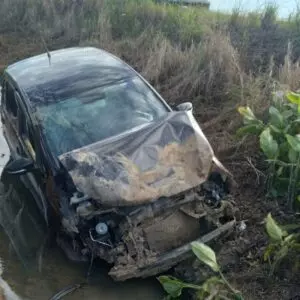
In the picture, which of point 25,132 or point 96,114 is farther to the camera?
point 25,132

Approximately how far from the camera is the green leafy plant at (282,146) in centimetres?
567

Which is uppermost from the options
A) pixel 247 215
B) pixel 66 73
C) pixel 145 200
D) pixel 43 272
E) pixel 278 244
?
pixel 66 73

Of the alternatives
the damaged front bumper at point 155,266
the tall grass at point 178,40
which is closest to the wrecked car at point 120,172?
the damaged front bumper at point 155,266

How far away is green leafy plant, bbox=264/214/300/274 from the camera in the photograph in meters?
4.77

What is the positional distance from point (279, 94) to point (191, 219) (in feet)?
7.12

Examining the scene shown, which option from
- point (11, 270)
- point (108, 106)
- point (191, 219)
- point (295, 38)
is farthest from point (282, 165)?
point (295, 38)

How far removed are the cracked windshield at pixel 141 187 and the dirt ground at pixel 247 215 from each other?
1 cm

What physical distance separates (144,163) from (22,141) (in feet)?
6.98

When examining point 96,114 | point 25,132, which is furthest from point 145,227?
point 25,132

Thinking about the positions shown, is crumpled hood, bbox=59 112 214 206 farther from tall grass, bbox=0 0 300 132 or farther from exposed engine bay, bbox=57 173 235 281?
tall grass, bbox=0 0 300 132

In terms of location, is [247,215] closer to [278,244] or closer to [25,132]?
[278,244]

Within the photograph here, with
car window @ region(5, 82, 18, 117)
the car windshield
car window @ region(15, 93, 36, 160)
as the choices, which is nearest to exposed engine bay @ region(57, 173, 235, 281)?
the car windshield

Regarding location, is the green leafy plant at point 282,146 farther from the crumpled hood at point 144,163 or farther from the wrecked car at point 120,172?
the crumpled hood at point 144,163

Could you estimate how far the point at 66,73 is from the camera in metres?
6.68
